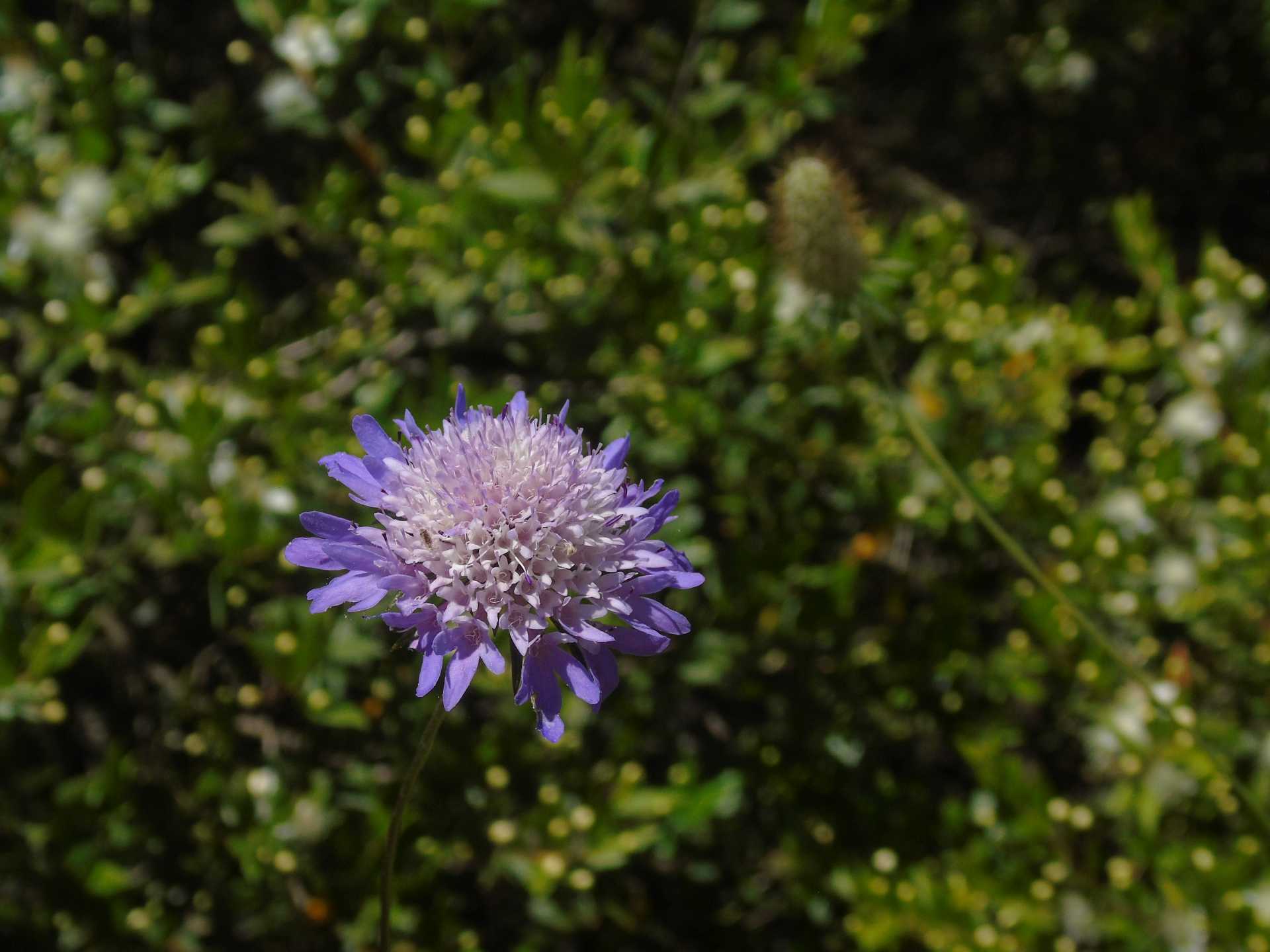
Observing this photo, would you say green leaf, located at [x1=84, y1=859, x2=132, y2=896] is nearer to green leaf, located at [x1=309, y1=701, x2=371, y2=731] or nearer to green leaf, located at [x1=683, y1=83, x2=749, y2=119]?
green leaf, located at [x1=309, y1=701, x2=371, y2=731]

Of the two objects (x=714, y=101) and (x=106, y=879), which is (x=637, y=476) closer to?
(x=714, y=101)

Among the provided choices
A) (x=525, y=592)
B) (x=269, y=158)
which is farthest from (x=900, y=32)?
(x=525, y=592)

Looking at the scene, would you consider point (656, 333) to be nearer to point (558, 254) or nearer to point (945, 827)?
point (558, 254)

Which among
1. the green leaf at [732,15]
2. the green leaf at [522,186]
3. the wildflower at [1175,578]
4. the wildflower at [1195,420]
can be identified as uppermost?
the green leaf at [732,15]

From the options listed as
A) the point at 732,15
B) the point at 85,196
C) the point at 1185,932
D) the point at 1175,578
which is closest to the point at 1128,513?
the point at 1175,578

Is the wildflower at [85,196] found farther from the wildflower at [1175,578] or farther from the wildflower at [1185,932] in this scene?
the wildflower at [1185,932]

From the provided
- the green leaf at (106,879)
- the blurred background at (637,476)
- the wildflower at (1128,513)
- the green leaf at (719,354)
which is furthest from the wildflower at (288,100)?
the wildflower at (1128,513)

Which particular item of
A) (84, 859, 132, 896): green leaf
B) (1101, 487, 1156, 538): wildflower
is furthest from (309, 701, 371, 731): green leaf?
(1101, 487, 1156, 538): wildflower
